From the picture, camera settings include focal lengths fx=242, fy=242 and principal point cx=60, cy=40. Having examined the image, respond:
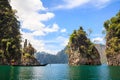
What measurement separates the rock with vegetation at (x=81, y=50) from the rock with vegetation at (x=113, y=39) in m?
26.2

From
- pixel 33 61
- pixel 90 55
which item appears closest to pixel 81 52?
pixel 90 55

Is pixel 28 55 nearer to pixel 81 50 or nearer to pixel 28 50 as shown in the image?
pixel 28 50

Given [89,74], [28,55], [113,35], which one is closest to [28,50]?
[28,55]

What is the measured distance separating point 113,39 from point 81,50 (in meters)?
38.3

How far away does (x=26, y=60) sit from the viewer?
182 metres

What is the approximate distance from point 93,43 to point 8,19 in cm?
7232

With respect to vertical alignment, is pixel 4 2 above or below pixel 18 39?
above

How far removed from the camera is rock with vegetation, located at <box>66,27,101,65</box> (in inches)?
7303

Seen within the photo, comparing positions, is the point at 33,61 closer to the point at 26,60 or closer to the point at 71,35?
the point at 26,60

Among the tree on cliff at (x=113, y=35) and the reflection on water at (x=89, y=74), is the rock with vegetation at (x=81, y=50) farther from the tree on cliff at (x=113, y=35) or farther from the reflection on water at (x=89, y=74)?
the reflection on water at (x=89, y=74)

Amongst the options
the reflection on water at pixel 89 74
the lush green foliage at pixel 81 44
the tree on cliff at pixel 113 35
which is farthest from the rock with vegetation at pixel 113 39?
the reflection on water at pixel 89 74

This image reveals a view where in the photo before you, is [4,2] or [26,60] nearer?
[4,2]

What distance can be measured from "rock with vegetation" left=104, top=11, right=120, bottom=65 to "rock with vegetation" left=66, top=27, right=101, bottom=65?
26152 mm

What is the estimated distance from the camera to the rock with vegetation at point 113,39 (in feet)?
497
